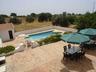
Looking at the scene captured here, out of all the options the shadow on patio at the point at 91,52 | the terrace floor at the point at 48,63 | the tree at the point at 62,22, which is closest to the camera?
the terrace floor at the point at 48,63

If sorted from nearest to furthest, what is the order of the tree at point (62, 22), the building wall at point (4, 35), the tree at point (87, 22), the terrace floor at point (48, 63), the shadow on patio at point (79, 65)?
1. the shadow on patio at point (79, 65)
2. the terrace floor at point (48, 63)
3. the tree at point (87, 22)
4. the building wall at point (4, 35)
5. the tree at point (62, 22)

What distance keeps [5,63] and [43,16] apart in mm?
35340

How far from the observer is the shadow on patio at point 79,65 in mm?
9148

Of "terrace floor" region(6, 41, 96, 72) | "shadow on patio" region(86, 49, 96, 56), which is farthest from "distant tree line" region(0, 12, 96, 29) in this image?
"terrace floor" region(6, 41, 96, 72)

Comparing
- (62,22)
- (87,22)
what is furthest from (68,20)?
(87,22)

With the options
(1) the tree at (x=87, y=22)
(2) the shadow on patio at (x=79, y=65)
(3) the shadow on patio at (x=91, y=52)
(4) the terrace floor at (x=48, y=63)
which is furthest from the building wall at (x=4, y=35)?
(3) the shadow on patio at (x=91, y=52)

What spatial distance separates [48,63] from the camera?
1034cm

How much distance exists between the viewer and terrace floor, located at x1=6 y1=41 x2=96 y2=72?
30.7 feet

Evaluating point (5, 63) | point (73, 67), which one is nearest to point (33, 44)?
point (5, 63)

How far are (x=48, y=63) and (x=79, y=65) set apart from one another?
258cm

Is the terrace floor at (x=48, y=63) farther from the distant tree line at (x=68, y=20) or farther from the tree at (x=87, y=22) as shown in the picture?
the distant tree line at (x=68, y=20)

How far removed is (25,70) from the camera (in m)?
9.48

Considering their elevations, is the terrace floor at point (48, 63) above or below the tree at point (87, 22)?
below

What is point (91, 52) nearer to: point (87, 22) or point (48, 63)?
point (48, 63)
